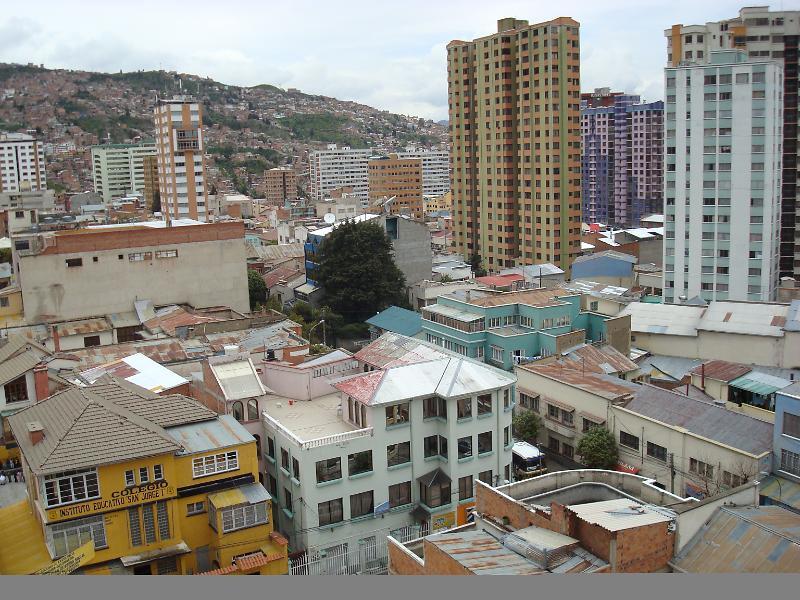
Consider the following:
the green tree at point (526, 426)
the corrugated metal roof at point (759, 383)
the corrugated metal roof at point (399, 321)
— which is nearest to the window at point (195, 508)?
the green tree at point (526, 426)

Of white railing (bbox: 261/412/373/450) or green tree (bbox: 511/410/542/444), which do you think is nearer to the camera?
white railing (bbox: 261/412/373/450)

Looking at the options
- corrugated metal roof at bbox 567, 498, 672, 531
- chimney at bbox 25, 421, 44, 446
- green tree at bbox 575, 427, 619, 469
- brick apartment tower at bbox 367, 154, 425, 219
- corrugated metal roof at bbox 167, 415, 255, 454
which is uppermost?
brick apartment tower at bbox 367, 154, 425, 219

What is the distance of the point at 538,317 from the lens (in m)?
11.6

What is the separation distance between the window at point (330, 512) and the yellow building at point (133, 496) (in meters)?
0.70

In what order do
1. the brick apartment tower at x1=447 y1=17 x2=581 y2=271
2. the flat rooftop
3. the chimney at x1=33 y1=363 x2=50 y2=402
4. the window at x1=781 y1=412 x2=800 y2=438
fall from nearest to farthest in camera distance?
the flat rooftop < the window at x1=781 y1=412 x2=800 y2=438 < the chimney at x1=33 y1=363 x2=50 y2=402 < the brick apartment tower at x1=447 y1=17 x2=581 y2=271

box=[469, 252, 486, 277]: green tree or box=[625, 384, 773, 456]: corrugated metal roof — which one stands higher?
box=[469, 252, 486, 277]: green tree

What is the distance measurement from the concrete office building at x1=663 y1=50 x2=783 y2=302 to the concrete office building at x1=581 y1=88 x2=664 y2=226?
15.9m

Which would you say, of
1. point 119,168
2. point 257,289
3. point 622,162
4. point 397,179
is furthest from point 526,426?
point 119,168

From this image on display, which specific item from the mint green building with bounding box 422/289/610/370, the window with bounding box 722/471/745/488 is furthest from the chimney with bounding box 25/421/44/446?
the mint green building with bounding box 422/289/610/370

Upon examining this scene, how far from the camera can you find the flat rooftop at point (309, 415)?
273 inches

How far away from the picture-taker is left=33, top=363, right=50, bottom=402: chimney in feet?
25.4

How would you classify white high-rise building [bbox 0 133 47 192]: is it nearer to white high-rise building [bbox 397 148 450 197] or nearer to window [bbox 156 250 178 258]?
white high-rise building [bbox 397 148 450 197]

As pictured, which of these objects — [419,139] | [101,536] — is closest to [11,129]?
[419,139]

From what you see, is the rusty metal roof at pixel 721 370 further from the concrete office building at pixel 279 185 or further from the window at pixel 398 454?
the concrete office building at pixel 279 185
